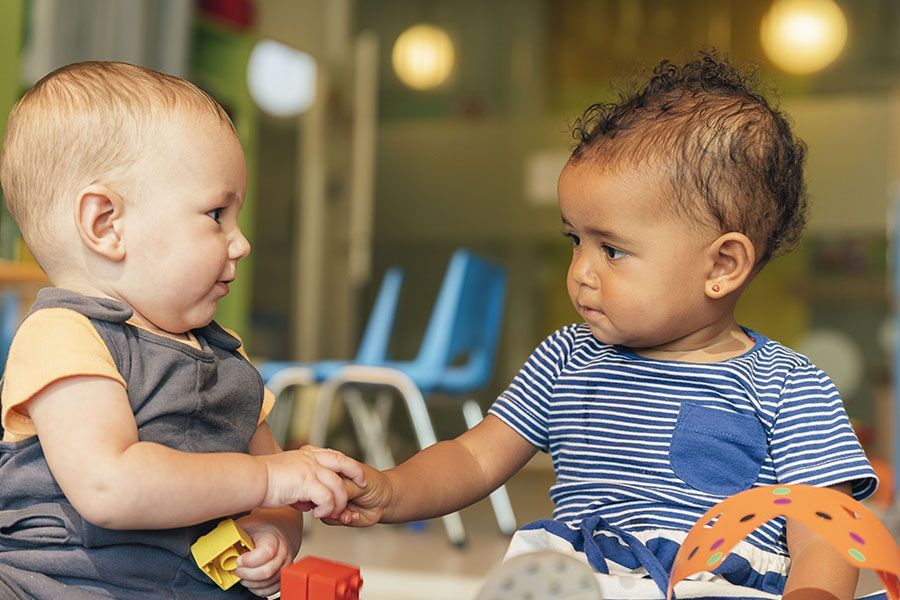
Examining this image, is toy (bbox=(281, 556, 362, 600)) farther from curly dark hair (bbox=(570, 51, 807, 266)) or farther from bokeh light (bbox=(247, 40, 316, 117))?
bokeh light (bbox=(247, 40, 316, 117))

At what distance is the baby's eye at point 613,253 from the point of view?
0.92 m

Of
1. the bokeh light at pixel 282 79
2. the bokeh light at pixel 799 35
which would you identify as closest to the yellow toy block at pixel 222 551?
the bokeh light at pixel 282 79

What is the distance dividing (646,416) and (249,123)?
11.6ft

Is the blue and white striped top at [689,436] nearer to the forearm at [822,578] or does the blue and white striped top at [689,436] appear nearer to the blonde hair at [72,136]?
the forearm at [822,578]

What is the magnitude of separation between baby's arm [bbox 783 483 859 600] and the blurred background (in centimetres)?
430

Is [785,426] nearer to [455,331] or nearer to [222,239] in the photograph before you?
[222,239]

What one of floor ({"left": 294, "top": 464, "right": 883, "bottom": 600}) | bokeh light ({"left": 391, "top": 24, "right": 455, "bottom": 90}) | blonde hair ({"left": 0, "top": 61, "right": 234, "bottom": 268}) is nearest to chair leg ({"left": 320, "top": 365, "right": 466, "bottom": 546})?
floor ({"left": 294, "top": 464, "right": 883, "bottom": 600})

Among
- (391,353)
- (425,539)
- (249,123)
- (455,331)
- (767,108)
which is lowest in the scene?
(391,353)

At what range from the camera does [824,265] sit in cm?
577

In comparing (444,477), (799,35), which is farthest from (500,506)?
(799,35)

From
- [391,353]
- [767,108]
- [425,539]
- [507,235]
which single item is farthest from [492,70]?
[767,108]

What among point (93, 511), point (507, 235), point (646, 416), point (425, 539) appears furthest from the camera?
point (507, 235)

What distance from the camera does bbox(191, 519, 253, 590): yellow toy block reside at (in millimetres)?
760

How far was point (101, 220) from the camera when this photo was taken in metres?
0.79
